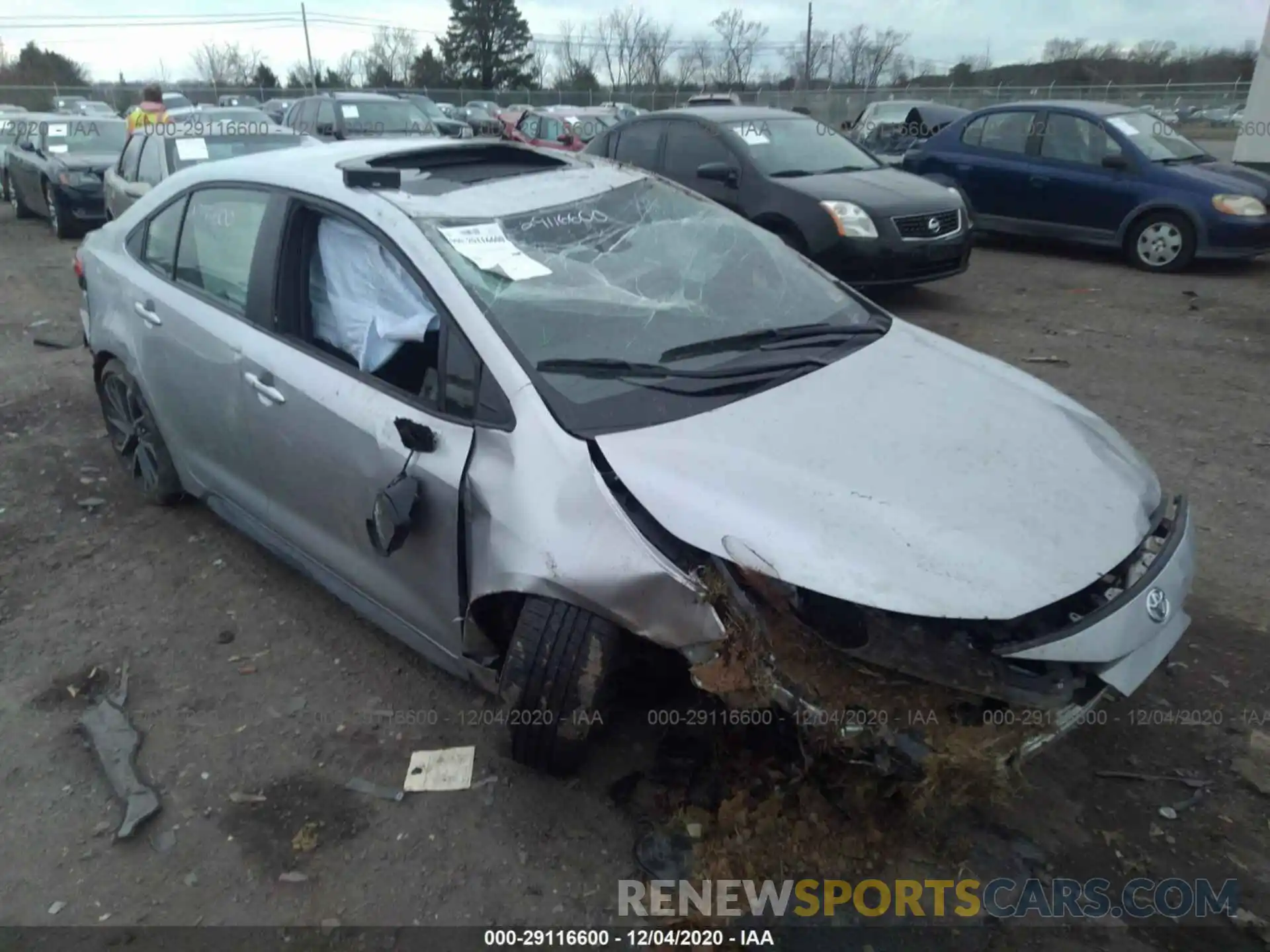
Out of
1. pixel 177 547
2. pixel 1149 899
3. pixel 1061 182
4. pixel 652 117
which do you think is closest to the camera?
pixel 1149 899

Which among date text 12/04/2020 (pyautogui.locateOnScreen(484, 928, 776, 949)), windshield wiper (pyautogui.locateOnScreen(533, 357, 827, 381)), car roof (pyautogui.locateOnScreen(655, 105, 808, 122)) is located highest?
car roof (pyautogui.locateOnScreen(655, 105, 808, 122))

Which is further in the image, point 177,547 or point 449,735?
point 177,547

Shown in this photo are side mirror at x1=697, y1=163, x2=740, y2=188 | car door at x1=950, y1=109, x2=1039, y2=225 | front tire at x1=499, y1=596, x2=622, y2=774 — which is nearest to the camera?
front tire at x1=499, y1=596, x2=622, y2=774

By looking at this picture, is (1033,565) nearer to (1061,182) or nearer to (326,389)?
(326,389)

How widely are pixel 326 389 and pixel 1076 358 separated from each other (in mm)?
5604

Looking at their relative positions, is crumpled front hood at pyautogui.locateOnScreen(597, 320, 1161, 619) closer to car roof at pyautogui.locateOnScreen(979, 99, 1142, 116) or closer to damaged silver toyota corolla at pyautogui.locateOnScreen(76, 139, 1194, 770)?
damaged silver toyota corolla at pyautogui.locateOnScreen(76, 139, 1194, 770)

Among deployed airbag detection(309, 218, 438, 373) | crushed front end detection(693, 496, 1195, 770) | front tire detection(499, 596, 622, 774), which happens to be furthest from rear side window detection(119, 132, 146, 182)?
crushed front end detection(693, 496, 1195, 770)

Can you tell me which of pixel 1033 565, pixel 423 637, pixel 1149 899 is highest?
pixel 1033 565

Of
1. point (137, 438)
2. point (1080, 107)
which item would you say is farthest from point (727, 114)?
point (137, 438)

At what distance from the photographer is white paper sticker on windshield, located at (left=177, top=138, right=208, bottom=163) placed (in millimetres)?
8906

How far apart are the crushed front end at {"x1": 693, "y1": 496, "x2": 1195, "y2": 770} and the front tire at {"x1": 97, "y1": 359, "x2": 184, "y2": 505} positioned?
10.1 ft

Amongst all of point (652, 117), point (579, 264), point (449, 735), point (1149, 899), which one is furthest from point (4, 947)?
point (652, 117)

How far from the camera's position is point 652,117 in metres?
8.84

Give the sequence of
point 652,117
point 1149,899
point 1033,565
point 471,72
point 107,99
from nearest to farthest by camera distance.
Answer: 1. point 1033,565
2. point 1149,899
3. point 652,117
4. point 107,99
5. point 471,72
